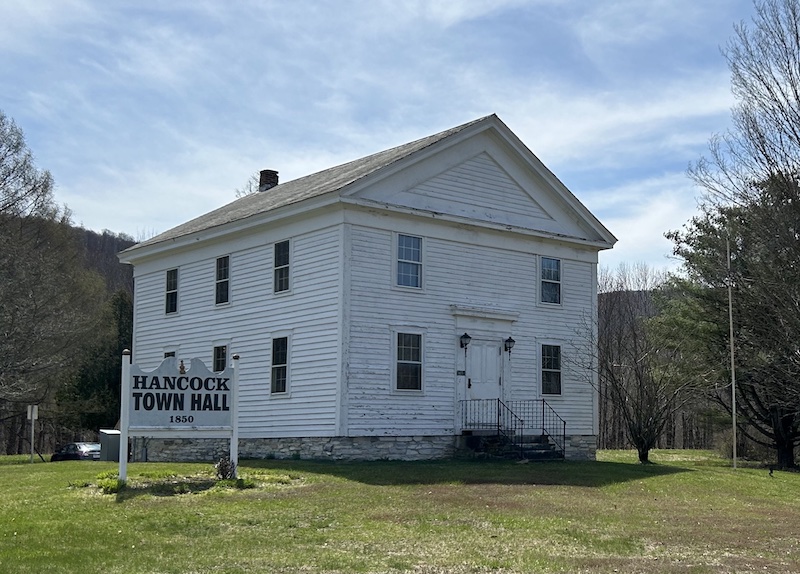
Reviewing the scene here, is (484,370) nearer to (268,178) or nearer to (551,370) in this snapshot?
(551,370)

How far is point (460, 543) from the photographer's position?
1127 cm

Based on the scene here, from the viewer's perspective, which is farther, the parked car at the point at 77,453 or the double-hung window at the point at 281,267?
the parked car at the point at 77,453

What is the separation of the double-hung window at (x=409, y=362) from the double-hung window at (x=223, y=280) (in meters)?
5.51

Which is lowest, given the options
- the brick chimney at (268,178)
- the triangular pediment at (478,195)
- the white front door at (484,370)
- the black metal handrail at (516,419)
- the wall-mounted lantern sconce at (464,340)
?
the black metal handrail at (516,419)

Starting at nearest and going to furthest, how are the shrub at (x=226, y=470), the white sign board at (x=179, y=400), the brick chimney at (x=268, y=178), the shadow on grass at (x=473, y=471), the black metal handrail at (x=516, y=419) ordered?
the white sign board at (x=179, y=400)
the shrub at (x=226, y=470)
the shadow on grass at (x=473, y=471)
the black metal handrail at (x=516, y=419)
the brick chimney at (x=268, y=178)

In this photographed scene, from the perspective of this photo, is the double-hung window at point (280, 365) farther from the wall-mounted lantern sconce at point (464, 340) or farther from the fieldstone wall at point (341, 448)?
the wall-mounted lantern sconce at point (464, 340)

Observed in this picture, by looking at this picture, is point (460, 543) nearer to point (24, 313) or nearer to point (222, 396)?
point (222, 396)

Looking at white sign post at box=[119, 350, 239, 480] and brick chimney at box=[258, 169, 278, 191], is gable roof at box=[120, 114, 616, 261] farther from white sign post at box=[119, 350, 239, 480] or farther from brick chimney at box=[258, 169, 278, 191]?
white sign post at box=[119, 350, 239, 480]

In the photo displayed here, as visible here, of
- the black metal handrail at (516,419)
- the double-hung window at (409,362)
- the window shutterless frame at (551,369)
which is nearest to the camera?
the double-hung window at (409,362)

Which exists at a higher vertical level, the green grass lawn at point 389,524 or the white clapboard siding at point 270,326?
the white clapboard siding at point 270,326

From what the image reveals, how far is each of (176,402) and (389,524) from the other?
5.54 meters

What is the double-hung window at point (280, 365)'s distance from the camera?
24.3 m

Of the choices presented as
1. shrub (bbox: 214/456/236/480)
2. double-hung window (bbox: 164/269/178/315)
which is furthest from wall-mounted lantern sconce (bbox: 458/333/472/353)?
shrub (bbox: 214/456/236/480)

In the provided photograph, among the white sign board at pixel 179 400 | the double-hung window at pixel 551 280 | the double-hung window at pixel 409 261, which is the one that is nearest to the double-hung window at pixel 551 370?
the double-hung window at pixel 551 280
